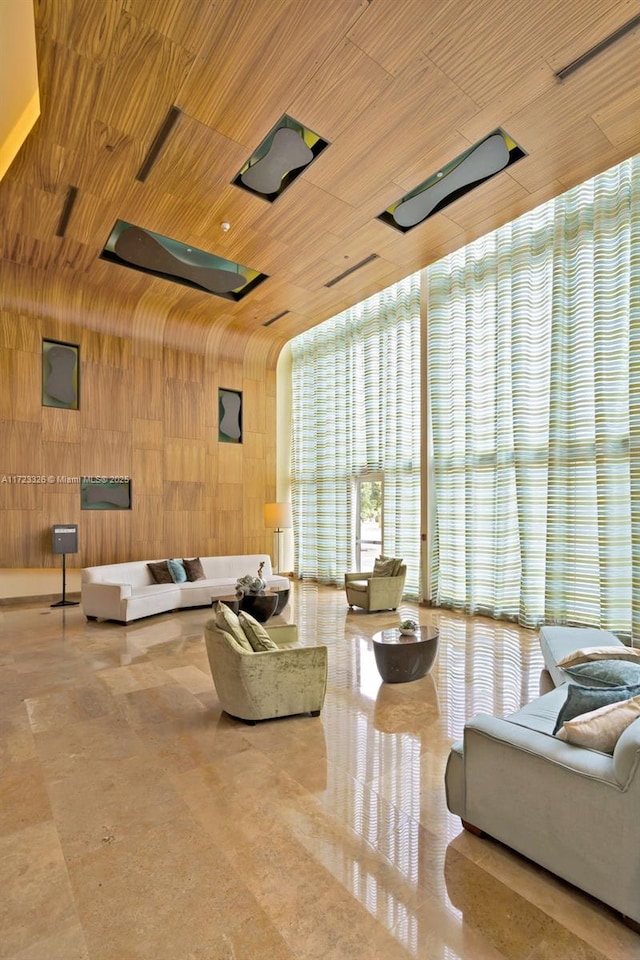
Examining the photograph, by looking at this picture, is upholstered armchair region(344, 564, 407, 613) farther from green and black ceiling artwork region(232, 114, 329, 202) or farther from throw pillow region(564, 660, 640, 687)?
green and black ceiling artwork region(232, 114, 329, 202)

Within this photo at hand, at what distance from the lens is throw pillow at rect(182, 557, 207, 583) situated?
28.8 feet

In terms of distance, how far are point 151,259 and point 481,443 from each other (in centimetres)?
602

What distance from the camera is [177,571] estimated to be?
8.65 meters

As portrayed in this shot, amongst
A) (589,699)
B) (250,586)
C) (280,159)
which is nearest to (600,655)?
(589,699)

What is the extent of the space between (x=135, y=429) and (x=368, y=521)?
5030 mm

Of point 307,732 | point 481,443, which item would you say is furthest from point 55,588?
point 481,443

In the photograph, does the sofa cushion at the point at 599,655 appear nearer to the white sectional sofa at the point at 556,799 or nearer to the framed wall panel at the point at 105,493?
the white sectional sofa at the point at 556,799

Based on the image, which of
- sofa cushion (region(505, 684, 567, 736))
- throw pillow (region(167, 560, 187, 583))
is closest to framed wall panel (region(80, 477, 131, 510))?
throw pillow (region(167, 560, 187, 583))

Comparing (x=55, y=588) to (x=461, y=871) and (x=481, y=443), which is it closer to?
(x=481, y=443)

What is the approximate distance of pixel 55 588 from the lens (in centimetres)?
907

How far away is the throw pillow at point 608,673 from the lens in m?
2.99

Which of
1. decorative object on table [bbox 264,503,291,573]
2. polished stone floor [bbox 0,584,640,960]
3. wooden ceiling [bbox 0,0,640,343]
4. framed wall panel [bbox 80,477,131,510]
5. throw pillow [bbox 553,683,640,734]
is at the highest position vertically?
wooden ceiling [bbox 0,0,640,343]

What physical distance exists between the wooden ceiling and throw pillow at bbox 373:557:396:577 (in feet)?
16.2

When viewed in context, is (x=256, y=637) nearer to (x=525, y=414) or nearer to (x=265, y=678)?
(x=265, y=678)
